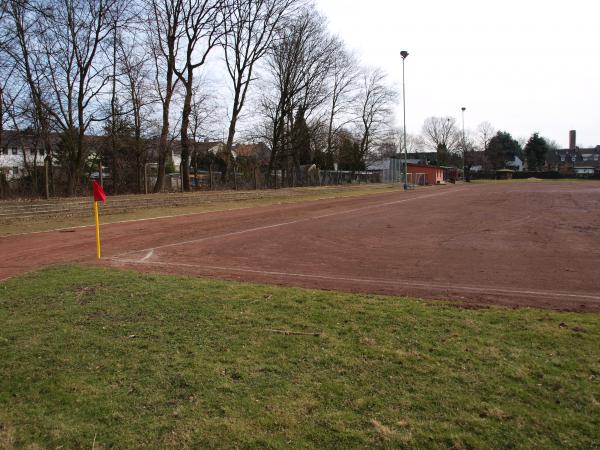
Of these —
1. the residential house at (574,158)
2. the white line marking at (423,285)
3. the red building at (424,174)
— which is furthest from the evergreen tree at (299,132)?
the residential house at (574,158)

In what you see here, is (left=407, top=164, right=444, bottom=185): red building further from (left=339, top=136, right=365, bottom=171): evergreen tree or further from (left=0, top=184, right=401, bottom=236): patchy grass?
(left=0, top=184, right=401, bottom=236): patchy grass

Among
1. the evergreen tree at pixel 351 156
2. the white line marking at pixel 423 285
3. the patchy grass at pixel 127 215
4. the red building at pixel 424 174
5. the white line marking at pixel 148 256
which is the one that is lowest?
the white line marking at pixel 423 285

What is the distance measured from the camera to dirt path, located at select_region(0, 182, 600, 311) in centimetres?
805

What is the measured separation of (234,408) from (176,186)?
33632 millimetres

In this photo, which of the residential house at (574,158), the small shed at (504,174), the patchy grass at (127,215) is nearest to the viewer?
the patchy grass at (127,215)

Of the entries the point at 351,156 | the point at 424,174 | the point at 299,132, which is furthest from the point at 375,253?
the point at 424,174

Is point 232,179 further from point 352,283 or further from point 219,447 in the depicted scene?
point 219,447

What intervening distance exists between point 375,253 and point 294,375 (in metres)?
7.65

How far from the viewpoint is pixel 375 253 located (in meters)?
11.8

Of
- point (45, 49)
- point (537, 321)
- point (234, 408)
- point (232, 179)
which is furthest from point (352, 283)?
point (232, 179)

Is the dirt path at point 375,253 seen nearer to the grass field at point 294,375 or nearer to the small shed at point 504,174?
the grass field at point 294,375

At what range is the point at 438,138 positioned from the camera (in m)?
136

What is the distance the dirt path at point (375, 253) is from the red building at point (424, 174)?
56.0m

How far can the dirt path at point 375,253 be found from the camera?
805cm
